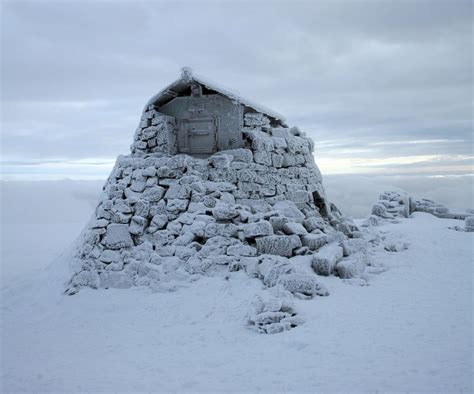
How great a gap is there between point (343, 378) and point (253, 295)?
2.57m

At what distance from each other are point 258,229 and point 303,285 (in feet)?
5.10

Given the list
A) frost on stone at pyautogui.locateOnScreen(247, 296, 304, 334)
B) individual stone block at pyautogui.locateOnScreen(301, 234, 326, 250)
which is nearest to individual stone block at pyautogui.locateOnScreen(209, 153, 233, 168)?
individual stone block at pyautogui.locateOnScreen(301, 234, 326, 250)

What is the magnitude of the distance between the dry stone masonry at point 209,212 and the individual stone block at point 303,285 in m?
0.02

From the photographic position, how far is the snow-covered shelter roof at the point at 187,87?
9133 mm

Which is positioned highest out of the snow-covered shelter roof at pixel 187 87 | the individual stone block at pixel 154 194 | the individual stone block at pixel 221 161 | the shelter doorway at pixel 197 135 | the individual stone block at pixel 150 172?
the snow-covered shelter roof at pixel 187 87

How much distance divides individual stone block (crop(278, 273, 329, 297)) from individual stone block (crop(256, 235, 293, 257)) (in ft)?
3.14

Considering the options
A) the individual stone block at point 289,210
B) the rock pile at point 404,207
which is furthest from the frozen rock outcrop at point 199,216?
the rock pile at point 404,207

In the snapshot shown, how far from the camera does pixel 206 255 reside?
7750 millimetres

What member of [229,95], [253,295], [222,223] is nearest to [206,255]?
[222,223]

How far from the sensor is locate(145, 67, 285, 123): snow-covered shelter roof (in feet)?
30.0

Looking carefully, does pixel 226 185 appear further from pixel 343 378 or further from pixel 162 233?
pixel 343 378

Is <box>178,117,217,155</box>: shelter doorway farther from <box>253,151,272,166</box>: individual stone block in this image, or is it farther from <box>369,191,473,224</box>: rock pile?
<box>369,191,473,224</box>: rock pile

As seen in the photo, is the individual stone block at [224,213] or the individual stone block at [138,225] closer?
the individual stone block at [224,213]

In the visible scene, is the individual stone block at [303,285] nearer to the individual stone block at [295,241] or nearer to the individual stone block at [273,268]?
the individual stone block at [273,268]
